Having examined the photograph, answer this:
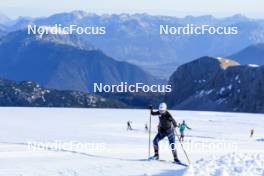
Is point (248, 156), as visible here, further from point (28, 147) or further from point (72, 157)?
point (28, 147)

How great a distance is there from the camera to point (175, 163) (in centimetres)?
2069

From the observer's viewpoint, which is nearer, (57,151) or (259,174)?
(259,174)

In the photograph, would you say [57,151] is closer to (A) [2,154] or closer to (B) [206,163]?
(A) [2,154]

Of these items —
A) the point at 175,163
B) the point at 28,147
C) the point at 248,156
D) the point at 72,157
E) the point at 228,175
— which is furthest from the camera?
the point at 28,147

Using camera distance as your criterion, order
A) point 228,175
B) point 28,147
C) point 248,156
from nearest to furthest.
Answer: point 228,175
point 248,156
point 28,147

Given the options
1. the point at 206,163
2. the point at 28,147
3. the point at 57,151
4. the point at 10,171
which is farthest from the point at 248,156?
the point at 28,147

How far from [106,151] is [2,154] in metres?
5.03

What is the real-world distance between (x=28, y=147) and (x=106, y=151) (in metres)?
3.44

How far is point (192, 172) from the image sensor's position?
16.0m

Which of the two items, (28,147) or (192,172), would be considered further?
(28,147)

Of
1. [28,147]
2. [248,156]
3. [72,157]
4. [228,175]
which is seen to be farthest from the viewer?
[28,147]

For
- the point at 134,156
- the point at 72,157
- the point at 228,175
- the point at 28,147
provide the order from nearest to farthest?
the point at 228,175 → the point at 72,157 → the point at 134,156 → the point at 28,147

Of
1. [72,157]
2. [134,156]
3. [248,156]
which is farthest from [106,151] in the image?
[248,156]

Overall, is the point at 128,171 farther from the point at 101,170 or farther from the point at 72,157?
the point at 72,157
